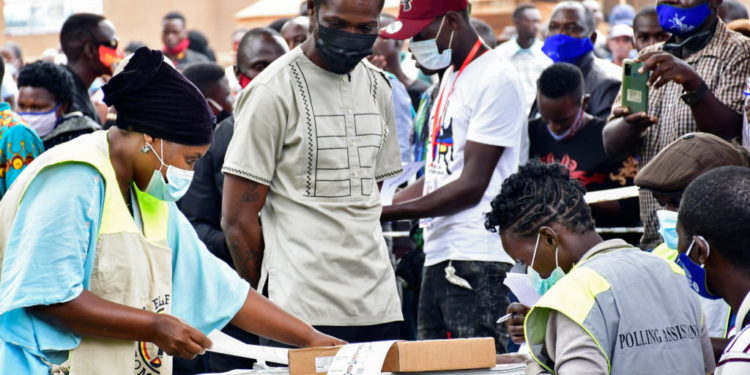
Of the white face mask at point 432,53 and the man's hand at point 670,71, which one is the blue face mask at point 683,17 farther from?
the white face mask at point 432,53

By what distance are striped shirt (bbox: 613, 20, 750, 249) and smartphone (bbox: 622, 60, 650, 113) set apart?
0.41ft

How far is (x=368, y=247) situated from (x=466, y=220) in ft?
2.91

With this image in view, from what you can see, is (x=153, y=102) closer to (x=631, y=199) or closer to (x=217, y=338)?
(x=217, y=338)

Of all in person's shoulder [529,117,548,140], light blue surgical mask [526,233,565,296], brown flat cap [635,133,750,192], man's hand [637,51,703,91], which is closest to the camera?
Answer: light blue surgical mask [526,233,565,296]

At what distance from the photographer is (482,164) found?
5.27 meters

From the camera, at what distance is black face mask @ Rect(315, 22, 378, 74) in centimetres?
445

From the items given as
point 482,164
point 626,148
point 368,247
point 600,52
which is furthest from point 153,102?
point 600,52

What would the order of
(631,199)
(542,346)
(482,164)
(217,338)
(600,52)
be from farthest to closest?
(600,52), (631,199), (482,164), (217,338), (542,346)

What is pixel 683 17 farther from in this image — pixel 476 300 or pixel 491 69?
pixel 476 300

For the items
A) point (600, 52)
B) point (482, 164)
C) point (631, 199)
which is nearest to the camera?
point (482, 164)

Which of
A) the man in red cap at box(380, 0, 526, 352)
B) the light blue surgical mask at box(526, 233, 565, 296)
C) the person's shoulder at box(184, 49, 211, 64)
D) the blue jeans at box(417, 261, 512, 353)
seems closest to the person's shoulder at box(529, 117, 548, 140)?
the man in red cap at box(380, 0, 526, 352)

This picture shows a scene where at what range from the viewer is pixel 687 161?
431cm

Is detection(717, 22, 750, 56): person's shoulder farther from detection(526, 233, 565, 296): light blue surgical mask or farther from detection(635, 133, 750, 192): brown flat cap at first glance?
detection(526, 233, 565, 296): light blue surgical mask

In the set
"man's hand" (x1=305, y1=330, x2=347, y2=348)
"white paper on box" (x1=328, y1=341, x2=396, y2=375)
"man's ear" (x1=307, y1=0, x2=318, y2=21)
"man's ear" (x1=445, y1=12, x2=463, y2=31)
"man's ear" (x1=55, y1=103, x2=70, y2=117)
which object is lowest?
"man's hand" (x1=305, y1=330, x2=347, y2=348)
